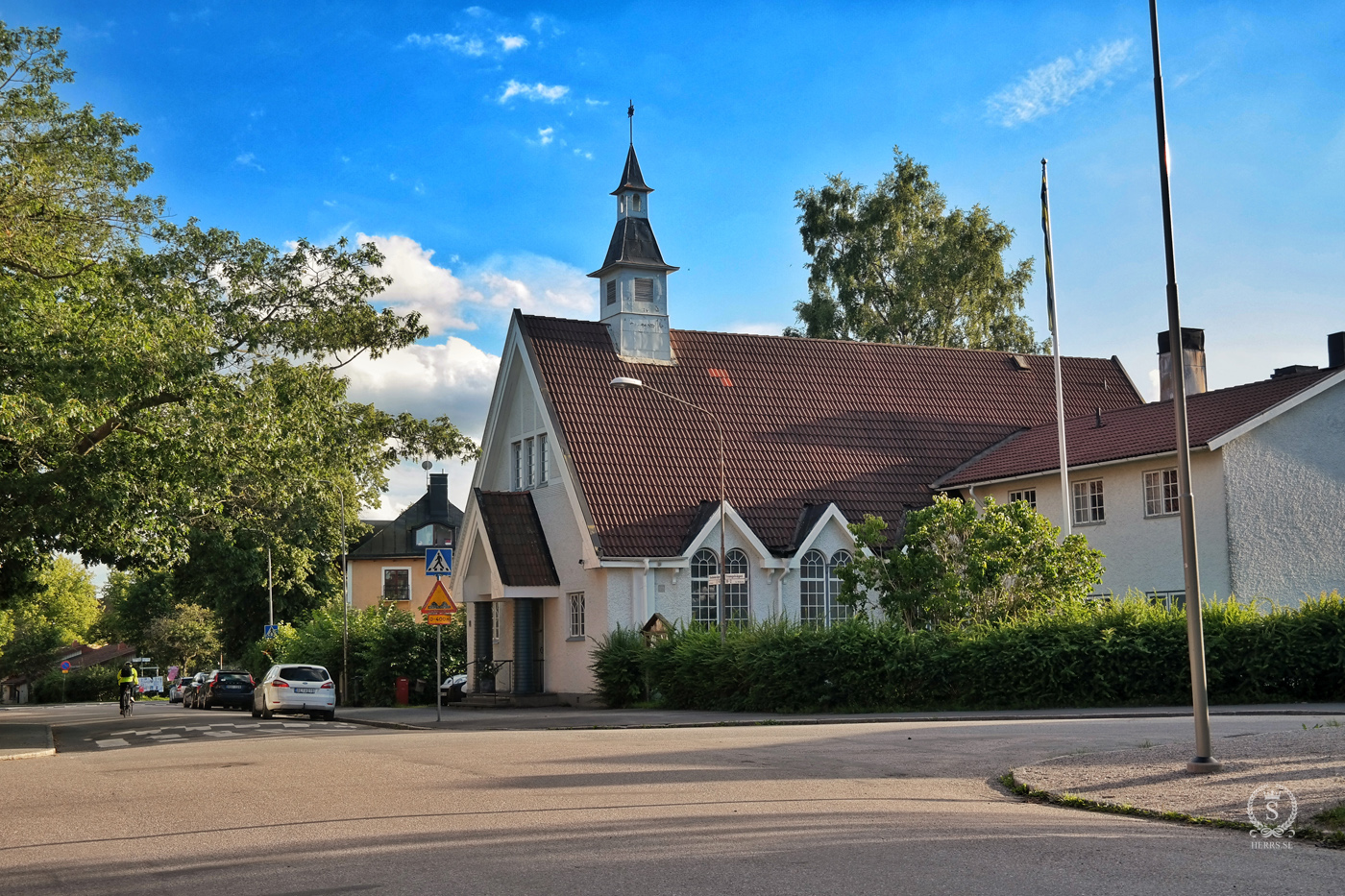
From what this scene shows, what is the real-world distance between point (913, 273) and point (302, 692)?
28794 mm

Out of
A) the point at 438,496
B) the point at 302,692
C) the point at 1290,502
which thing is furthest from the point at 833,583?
the point at 438,496

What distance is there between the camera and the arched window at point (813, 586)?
3634 centimetres

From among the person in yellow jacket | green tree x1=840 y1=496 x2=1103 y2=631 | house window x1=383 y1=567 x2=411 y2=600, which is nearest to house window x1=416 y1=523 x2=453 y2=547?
house window x1=383 y1=567 x2=411 y2=600

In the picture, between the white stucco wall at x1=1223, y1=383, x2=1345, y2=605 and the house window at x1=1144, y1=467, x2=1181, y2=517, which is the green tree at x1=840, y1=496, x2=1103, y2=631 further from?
the white stucco wall at x1=1223, y1=383, x2=1345, y2=605

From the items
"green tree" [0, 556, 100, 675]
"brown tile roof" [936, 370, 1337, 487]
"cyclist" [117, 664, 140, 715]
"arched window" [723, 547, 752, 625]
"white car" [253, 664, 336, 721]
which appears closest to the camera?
Result: "brown tile roof" [936, 370, 1337, 487]

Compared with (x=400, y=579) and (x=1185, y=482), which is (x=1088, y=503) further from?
(x=400, y=579)

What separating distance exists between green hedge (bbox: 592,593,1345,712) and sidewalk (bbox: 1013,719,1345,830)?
34.5 feet

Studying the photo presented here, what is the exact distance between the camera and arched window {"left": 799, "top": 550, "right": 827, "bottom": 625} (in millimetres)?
36344

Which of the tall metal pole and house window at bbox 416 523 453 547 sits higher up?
house window at bbox 416 523 453 547

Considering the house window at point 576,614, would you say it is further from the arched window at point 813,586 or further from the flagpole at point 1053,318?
the flagpole at point 1053,318

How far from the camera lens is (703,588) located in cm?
3531

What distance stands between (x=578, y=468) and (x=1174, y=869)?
27.5 metres

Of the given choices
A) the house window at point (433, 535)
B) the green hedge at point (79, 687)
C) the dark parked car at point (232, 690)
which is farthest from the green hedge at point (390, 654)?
the green hedge at point (79, 687)

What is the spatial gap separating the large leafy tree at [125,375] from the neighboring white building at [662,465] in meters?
5.00
